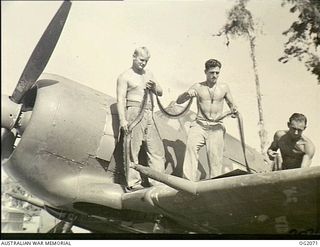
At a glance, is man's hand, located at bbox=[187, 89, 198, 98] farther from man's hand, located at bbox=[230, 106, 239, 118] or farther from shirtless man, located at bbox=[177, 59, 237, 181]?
man's hand, located at bbox=[230, 106, 239, 118]

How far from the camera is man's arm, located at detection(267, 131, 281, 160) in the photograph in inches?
84.2

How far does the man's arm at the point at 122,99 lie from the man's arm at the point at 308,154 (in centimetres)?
87

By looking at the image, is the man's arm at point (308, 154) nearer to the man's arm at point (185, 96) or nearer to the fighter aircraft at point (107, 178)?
the fighter aircraft at point (107, 178)

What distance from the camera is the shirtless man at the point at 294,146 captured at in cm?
210

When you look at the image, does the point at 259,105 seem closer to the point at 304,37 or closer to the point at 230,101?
the point at 230,101

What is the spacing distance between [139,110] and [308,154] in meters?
0.85

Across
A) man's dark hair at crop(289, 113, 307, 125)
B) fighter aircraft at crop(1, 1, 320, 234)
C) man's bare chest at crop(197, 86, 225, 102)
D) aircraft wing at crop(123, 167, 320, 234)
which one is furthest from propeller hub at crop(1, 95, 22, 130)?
man's dark hair at crop(289, 113, 307, 125)

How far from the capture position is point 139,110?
2086 mm

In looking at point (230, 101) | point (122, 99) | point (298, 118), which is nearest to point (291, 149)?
point (298, 118)

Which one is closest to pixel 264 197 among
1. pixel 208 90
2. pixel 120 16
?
pixel 208 90

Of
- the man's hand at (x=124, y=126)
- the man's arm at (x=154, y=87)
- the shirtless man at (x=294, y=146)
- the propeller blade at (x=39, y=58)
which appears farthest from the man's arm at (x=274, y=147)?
the propeller blade at (x=39, y=58)

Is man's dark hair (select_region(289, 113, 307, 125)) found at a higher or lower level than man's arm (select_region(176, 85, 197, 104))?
lower

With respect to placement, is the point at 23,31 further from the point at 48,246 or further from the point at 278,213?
the point at 278,213

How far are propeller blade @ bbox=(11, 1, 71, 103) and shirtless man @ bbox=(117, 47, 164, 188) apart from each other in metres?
0.36
